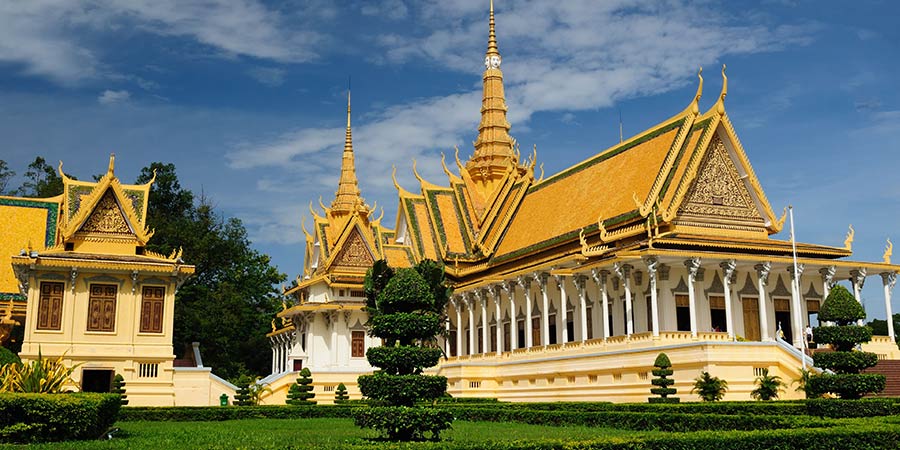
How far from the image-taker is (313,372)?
37.2 metres

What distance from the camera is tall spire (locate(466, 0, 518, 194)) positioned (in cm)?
4556

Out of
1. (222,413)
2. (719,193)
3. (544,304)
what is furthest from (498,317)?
(222,413)

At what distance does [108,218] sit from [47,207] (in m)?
10.3

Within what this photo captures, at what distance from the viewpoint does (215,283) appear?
53.9 metres

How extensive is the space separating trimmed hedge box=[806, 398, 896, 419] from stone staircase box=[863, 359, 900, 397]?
585 centimetres

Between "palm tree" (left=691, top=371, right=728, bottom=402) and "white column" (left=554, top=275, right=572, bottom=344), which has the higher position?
"white column" (left=554, top=275, right=572, bottom=344)

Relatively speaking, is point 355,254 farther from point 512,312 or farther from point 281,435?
point 281,435

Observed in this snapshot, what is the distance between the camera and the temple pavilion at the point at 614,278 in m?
26.1

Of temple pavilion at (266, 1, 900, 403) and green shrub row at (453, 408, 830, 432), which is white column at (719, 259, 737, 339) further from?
green shrub row at (453, 408, 830, 432)

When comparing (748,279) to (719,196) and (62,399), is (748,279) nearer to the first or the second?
(719,196)

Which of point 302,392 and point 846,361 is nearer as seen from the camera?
point 846,361

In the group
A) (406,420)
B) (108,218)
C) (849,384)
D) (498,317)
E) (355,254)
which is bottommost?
(406,420)

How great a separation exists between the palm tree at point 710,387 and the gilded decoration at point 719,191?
347 inches

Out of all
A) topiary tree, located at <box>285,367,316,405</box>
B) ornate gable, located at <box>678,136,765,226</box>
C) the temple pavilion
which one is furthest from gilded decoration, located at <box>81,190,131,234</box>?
ornate gable, located at <box>678,136,765,226</box>
